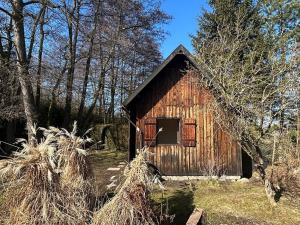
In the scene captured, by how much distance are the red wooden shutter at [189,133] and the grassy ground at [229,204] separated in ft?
5.61

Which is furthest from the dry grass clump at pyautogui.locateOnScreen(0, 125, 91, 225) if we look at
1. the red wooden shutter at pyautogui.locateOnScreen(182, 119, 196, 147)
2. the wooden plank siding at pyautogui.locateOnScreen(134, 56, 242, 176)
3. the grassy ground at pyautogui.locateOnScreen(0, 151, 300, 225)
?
the red wooden shutter at pyautogui.locateOnScreen(182, 119, 196, 147)

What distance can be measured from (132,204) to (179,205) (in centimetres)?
339

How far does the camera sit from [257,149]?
922 centimetres

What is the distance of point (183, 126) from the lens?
1276cm

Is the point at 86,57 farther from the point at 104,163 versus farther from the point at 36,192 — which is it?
the point at 36,192

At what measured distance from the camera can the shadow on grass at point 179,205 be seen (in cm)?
857

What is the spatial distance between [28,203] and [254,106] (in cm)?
620

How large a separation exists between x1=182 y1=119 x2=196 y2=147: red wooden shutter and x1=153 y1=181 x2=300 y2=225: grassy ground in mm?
1709

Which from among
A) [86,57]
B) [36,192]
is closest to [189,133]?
[36,192]

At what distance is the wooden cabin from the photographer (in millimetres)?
12633

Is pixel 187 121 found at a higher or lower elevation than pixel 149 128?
higher

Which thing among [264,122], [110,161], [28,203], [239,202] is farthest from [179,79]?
[28,203]

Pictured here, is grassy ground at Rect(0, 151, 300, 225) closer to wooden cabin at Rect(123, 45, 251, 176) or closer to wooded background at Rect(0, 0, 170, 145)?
wooden cabin at Rect(123, 45, 251, 176)

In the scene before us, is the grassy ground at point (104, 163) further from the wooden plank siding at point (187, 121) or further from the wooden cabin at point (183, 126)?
the wooden plank siding at point (187, 121)
